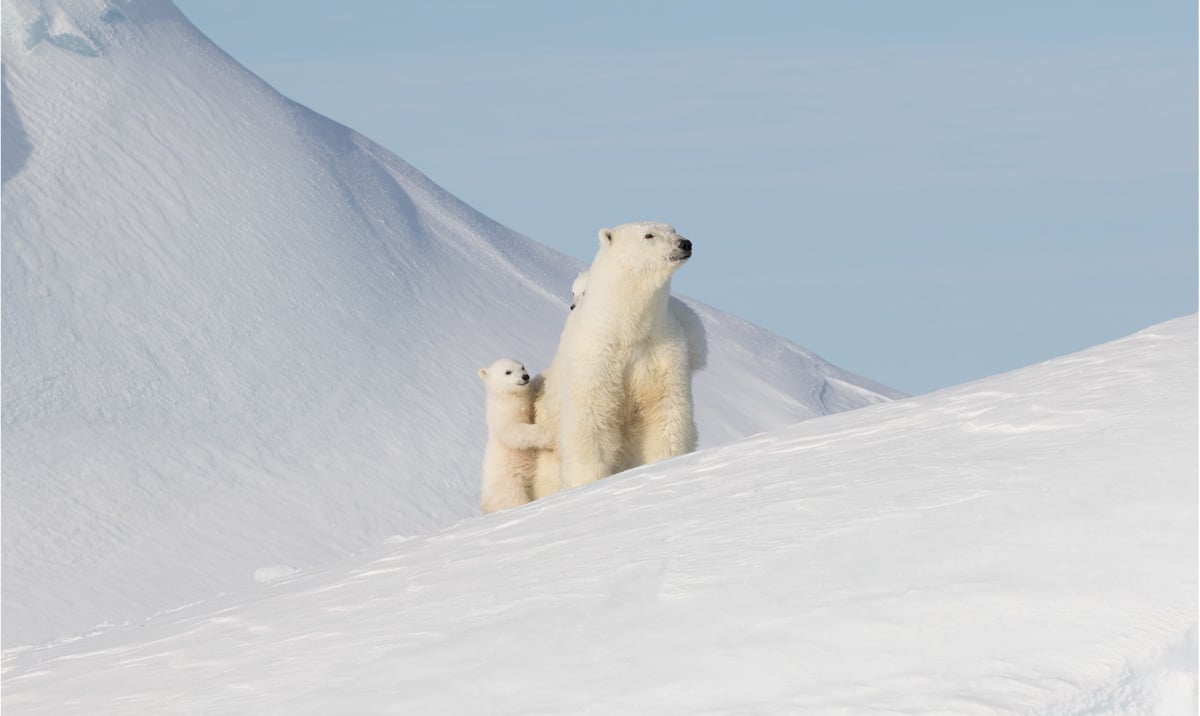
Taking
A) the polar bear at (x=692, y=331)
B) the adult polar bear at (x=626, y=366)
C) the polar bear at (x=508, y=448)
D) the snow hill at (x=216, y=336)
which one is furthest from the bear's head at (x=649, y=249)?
the snow hill at (x=216, y=336)

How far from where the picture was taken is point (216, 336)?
18.9m

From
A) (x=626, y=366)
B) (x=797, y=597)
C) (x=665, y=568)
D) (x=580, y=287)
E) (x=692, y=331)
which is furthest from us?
(x=580, y=287)

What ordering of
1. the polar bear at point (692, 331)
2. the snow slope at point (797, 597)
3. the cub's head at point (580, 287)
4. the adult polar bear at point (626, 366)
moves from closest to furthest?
1. the snow slope at point (797, 597)
2. the adult polar bear at point (626, 366)
3. the polar bear at point (692, 331)
4. the cub's head at point (580, 287)

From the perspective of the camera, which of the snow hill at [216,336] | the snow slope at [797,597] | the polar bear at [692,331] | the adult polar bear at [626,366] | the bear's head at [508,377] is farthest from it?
the snow hill at [216,336]

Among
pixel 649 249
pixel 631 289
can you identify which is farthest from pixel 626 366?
pixel 649 249

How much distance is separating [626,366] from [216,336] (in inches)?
465

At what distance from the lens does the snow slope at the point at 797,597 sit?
172 inches

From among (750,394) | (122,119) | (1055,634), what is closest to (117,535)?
(122,119)

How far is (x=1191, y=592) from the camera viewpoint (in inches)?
178

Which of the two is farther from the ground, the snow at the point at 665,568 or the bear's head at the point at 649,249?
the bear's head at the point at 649,249

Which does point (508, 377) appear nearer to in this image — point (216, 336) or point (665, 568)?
point (665, 568)

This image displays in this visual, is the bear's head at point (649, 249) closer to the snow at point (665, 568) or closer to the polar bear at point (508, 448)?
the snow at point (665, 568)

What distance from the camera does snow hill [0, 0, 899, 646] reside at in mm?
15484

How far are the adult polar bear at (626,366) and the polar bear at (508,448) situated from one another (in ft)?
2.36
